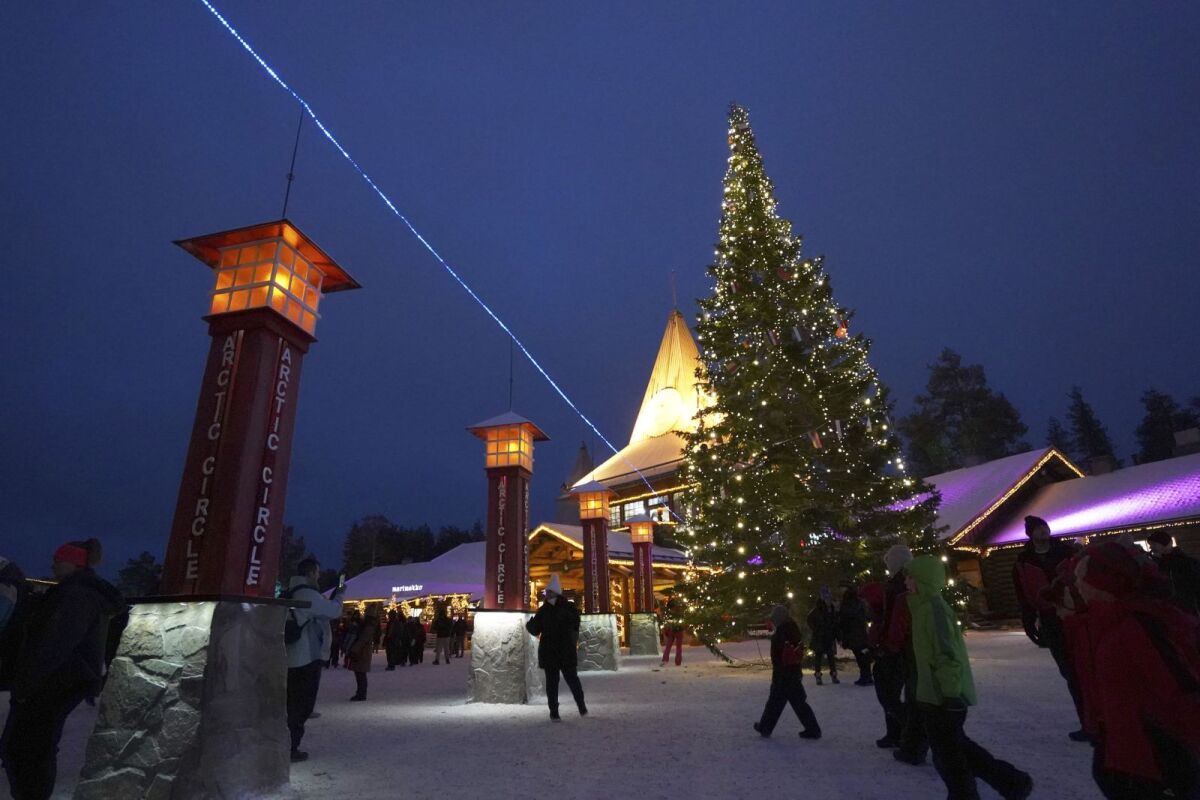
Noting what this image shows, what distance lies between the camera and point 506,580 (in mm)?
11461

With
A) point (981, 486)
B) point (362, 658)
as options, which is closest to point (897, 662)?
point (362, 658)

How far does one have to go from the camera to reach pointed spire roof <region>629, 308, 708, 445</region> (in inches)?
1622

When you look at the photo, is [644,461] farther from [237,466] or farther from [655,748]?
[237,466]

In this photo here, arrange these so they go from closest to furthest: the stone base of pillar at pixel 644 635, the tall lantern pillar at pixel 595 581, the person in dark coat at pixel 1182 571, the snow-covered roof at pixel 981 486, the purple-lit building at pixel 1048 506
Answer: the person in dark coat at pixel 1182 571 < the tall lantern pillar at pixel 595 581 < the purple-lit building at pixel 1048 506 < the stone base of pillar at pixel 644 635 < the snow-covered roof at pixel 981 486

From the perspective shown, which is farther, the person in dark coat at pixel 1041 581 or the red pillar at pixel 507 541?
the red pillar at pixel 507 541

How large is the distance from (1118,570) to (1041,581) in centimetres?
347

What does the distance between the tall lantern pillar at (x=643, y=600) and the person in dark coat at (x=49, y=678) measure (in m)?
19.7

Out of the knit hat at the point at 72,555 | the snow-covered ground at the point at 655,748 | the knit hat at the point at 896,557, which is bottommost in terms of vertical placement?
the snow-covered ground at the point at 655,748

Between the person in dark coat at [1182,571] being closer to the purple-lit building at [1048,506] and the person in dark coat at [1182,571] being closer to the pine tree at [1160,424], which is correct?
the purple-lit building at [1048,506]

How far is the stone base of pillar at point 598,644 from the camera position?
1749 cm

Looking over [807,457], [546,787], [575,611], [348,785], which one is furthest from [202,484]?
[807,457]

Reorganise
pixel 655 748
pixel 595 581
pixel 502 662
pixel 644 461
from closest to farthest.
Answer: pixel 655 748, pixel 502 662, pixel 595 581, pixel 644 461

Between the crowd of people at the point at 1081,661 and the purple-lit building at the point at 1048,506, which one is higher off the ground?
the purple-lit building at the point at 1048,506

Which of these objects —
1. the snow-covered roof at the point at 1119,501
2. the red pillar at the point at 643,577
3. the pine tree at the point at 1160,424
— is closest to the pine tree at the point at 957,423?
→ the pine tree at the point at 1160,424
